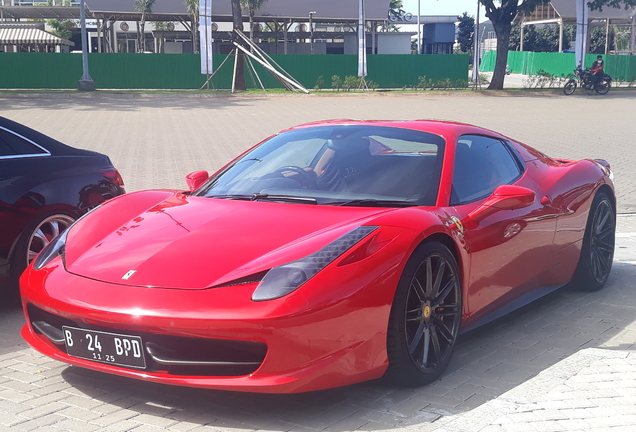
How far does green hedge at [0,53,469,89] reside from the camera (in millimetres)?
38406

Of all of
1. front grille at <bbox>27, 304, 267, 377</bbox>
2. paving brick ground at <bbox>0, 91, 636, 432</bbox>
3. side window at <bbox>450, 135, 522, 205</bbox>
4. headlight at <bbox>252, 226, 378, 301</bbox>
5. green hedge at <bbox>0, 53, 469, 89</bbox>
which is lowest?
paving brick ground at <bbox>0, 91, 636, 432</bbox>

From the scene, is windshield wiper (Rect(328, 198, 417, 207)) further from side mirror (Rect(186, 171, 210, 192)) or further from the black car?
the black car

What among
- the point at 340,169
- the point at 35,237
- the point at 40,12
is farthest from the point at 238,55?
the point at 340,169

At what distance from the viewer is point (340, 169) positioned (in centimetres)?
465

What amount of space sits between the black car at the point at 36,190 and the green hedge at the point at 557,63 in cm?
3787

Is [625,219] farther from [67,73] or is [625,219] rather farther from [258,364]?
[67,73]

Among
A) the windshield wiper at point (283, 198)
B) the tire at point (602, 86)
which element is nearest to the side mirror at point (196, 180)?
the windshield wiper at point (283, 198)

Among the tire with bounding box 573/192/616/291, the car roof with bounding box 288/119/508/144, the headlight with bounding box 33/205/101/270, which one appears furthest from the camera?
the tire with bounding box 573/192/616/291

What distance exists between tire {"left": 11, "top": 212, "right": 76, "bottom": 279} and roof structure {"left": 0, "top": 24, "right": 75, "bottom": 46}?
48998mm

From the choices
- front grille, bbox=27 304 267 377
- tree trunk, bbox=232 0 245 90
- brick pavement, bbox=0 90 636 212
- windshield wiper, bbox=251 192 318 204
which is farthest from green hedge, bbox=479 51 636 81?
front grille, bbox=27 304 267 377

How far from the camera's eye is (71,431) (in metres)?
3.42

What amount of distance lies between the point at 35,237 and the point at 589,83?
34411 millimetres

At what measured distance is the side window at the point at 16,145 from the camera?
5.70 metres

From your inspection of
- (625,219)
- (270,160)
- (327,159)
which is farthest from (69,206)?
(625,219)
